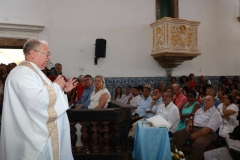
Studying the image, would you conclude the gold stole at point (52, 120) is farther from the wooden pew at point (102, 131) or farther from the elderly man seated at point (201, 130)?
the elderly man seated at point (201, 130)

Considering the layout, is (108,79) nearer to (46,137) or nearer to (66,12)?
(66,12)

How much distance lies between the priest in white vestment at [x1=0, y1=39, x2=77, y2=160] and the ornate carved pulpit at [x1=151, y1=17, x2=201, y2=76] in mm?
5786

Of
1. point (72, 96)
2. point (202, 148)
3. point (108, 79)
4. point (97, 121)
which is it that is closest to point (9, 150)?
point (97, 121)

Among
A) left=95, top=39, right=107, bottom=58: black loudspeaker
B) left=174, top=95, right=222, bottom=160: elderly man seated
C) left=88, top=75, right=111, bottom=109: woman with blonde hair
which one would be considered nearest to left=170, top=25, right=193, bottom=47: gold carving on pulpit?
left=95, top=39, right=107, bottom=58: black loudspeaker

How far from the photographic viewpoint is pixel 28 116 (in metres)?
2.36

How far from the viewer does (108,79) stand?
7.99m

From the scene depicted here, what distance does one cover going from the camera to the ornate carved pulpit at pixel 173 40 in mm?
7855

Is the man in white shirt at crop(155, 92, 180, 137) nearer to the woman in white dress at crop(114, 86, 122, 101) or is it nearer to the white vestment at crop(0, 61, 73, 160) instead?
the white vestment at crop(0, 61, 73, 160)

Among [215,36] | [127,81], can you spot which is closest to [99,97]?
[127,81]

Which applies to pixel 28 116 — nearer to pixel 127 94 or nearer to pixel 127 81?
pixel 127 94

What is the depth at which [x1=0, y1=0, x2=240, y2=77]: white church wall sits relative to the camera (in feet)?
24.1

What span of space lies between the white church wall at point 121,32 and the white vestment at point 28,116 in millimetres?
5103

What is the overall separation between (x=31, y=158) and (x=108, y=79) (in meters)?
5.74

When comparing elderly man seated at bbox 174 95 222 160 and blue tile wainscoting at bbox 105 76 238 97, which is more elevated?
blue tile wainscoting at bbox 105 76 238 97
